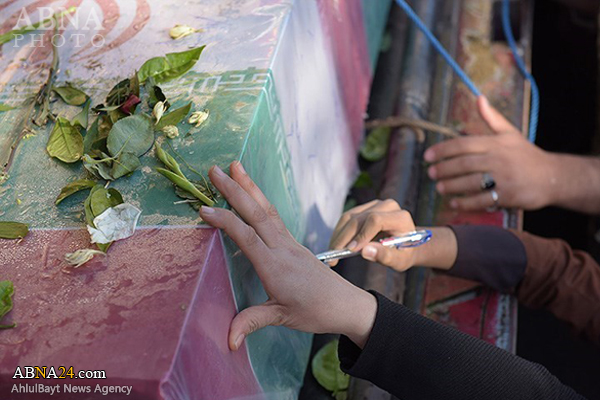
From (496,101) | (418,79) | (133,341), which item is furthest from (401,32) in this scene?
(133,341)

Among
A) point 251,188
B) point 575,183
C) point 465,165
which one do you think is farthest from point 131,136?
point 575,183

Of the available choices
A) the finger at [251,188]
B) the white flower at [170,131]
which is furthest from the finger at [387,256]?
the white flower at [170,131]

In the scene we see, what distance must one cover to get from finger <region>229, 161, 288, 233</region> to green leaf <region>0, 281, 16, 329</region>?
0.84 feet

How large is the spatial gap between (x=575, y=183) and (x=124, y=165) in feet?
3.29

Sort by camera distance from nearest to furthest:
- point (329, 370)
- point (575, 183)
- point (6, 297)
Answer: point (6, 297) → point (329, 370) → point (575, 183)

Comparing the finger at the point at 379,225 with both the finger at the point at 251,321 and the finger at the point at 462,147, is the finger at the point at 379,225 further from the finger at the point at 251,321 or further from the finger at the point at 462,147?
the finger at the point at 462,147

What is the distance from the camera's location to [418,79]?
1.43 meters

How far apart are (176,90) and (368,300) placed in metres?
0.36

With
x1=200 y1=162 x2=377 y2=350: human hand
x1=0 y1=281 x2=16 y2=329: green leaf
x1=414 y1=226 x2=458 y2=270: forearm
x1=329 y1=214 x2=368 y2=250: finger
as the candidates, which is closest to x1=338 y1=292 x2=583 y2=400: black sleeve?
x1=200 y1=162 x2=377 y2=350: human hand

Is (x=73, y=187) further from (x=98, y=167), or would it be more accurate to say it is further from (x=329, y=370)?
(x=329, y=370)

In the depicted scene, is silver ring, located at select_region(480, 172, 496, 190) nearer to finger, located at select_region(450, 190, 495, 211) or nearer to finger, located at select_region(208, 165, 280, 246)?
finger, located at select_region(450, 190, 495, 211)

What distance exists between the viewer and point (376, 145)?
1.34m

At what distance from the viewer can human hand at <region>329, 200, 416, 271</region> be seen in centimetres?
92

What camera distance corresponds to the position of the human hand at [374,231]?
0.92m
